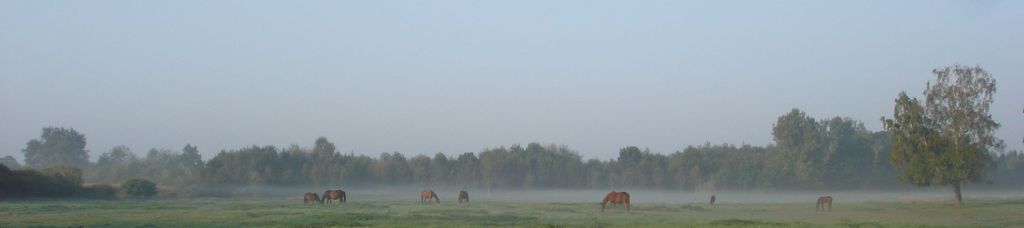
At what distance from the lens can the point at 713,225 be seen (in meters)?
31.6

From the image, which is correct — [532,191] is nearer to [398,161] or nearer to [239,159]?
[398,161]

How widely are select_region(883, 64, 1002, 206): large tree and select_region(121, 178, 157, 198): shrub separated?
193 feet

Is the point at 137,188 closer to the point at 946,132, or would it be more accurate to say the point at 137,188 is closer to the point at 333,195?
the point at 333,195

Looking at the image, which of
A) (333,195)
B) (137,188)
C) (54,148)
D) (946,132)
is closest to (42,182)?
(137,188)

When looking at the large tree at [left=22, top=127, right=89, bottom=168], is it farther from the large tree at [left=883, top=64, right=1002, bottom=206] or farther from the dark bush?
the large tree at [left=883, top=64, right=1002, bottom=206]

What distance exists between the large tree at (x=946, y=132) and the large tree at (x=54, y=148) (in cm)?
14948

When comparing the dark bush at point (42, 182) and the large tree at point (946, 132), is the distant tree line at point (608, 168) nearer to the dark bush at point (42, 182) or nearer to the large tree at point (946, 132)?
the dark bush at point (42, 182)

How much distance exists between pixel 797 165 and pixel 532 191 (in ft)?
113

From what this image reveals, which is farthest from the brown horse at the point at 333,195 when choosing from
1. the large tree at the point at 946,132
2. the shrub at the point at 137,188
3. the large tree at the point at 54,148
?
the large tree at the point at 54,148

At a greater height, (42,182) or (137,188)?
(42,182)

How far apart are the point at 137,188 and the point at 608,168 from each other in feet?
221

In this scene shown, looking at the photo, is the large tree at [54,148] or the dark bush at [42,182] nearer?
the dark bush at [42,182]

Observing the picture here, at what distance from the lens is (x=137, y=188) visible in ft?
240

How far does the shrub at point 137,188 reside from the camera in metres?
72.8
